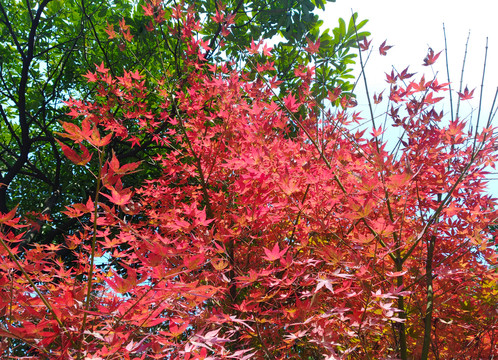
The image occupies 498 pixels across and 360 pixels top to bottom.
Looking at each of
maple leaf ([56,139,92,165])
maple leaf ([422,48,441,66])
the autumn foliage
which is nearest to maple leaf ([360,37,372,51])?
the autumn foliage

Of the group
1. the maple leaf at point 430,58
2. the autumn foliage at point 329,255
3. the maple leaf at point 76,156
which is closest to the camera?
the maple leaf at point 76,156

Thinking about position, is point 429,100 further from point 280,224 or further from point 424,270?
point 280,224

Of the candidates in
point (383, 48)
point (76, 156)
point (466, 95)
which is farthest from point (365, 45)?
point (76, 156)

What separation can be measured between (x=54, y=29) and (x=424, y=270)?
660cm

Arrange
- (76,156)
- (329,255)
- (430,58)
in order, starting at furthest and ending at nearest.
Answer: (430,58) < (329,255) < (76,156)

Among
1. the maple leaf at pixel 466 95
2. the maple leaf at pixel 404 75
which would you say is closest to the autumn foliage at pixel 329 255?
the maple leaf at pixel 404 75

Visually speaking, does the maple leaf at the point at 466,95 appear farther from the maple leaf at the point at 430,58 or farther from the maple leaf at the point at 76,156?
the maple leaf at the point at 76,156

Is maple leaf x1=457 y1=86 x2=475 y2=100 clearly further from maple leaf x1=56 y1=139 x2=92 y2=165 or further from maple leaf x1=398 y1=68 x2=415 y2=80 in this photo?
maple leaf x1=56 y1=139 x2=92 y2=165

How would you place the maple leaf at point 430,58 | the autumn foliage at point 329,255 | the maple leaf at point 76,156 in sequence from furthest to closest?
the maple leaf at point 430,58 < the autumn foliage at point 329,255 < the maple leaf at point 76,156

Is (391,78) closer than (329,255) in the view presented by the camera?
No

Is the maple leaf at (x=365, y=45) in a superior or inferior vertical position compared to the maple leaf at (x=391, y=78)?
superior

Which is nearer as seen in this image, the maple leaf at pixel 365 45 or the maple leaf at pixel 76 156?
the maple leaf at pixel 76 156

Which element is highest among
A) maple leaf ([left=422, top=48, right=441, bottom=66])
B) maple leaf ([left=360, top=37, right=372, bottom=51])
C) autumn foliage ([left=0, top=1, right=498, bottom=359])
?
maple leaf ([left=360, top=37, right=372, bottom=51])

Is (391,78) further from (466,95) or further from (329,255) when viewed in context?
(329,255)
